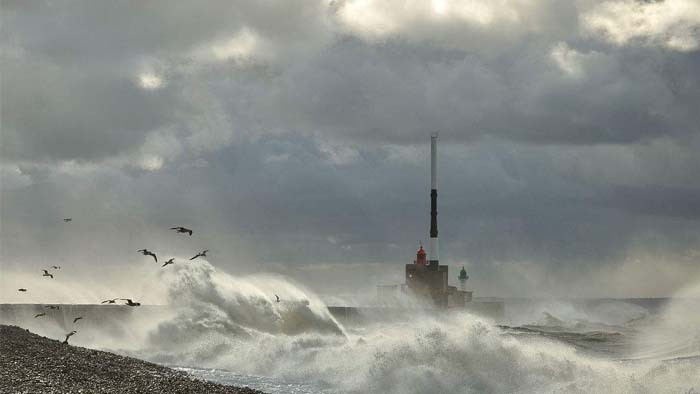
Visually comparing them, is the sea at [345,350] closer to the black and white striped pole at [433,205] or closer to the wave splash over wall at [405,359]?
the wave splash over wall at [405,359]

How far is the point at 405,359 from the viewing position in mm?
31781

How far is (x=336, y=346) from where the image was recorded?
3959 cm

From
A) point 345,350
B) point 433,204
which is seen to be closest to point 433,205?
point 433,204

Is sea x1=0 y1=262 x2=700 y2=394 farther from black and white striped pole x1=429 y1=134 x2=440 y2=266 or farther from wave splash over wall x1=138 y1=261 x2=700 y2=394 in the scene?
black and white striped pole x1=429 y1=134 x2=440 y2=266

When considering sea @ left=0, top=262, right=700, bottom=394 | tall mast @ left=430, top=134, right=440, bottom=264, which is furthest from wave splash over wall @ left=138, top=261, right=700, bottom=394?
tall mast @ left=430, top=134, right=440, bottom=264

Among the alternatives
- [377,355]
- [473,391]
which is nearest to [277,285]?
[377,355]

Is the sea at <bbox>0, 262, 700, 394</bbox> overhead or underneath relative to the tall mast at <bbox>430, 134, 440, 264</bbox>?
underneath

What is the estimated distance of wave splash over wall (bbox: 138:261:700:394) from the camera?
93.1 ft

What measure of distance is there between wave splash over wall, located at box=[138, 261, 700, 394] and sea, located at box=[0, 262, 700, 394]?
53mm

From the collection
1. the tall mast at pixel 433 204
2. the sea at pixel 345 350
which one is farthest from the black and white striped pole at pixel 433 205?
the sea at pixel 345 350

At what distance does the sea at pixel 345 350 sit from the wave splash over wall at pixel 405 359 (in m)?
0.05

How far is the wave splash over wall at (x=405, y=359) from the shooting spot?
28375mm

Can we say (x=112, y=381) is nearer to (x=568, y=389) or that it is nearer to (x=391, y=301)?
(x=568, y=389)

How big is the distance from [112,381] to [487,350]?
51.3ft
